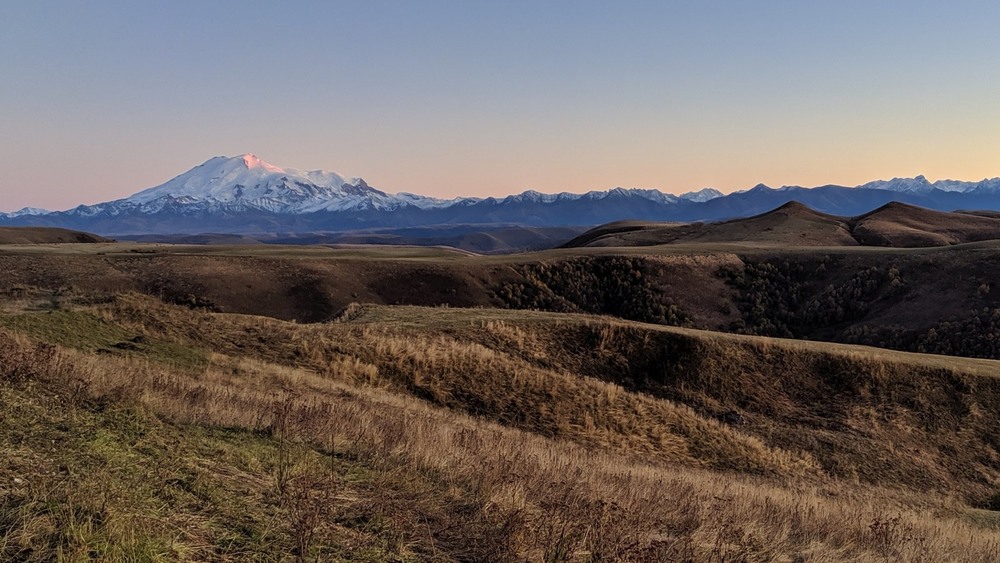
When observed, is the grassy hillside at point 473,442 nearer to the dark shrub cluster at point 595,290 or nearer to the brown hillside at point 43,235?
the dark shrub cluster at point 595,290

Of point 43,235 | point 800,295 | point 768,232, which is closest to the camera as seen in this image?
point 800,295

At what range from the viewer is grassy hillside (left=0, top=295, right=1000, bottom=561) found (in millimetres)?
5883

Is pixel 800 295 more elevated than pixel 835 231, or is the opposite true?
pixel 835 231

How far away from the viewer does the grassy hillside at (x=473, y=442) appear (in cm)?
588

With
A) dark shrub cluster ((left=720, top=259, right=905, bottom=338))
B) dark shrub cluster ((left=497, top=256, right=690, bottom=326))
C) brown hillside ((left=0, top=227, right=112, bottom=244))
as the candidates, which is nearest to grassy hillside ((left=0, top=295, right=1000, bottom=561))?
dark shrub cluster ((left=720, top=259, right=905, bottom=338))

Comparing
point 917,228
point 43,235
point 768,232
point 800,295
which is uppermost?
point 43,235

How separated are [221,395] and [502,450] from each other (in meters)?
5.21

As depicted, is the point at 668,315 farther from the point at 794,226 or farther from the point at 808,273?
the point at 794,226

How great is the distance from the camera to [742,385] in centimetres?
2564

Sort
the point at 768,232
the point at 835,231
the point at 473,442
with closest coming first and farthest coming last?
the point at 473,442
the point at 835,231
the point at 768,232

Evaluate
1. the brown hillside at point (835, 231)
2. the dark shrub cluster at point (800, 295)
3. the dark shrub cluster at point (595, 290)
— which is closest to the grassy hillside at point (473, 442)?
the dark shrub cluster at point (800, 295)

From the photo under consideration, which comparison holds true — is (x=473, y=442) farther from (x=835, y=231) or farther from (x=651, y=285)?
(x=835, y=231)

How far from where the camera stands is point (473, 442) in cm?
1180

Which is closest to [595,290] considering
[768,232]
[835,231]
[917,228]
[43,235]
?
[768,232]
